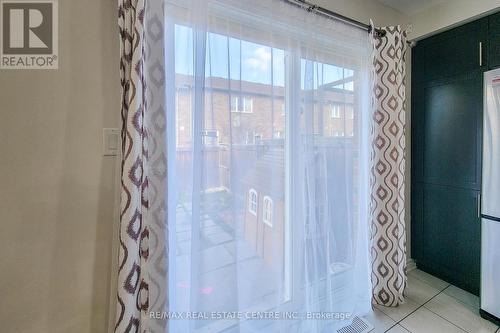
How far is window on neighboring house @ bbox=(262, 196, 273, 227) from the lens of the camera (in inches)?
53.1

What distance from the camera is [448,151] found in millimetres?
2047

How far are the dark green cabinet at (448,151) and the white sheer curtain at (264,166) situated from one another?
928 millimetres

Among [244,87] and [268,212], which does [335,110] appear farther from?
[268,212]

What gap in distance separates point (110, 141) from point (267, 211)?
0.91m

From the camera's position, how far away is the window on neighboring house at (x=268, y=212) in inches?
53.1

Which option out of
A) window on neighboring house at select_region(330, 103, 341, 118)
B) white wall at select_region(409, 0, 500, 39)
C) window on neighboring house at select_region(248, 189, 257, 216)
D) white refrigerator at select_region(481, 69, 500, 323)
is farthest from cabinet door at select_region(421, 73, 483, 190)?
window on neighboring house at select_region(248, 189, 257, 216)

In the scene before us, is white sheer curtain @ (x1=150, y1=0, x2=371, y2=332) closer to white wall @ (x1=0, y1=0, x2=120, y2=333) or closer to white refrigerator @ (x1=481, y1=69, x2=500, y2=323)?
white wall @ (x1=0, y1=0, x2=120, y2=333)

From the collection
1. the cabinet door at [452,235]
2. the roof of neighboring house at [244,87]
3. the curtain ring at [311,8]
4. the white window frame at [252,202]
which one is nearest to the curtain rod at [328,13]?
the curtain ring at [311,8]

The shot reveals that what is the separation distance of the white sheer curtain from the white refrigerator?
791mm

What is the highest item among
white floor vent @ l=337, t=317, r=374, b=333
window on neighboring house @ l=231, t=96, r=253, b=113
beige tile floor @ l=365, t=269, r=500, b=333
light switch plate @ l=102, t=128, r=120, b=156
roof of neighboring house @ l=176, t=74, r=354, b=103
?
roof of neighboring house @ l=176, t=74, r=354, b=103

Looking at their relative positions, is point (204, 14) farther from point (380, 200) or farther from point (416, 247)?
point (416, 247)

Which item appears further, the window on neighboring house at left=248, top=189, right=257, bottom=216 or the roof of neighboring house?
the window on neighboring house at left=248, top=189, right=257, bottom=216

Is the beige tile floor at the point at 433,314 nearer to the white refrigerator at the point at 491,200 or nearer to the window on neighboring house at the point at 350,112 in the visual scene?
the white refrigerator at the point at 491,200

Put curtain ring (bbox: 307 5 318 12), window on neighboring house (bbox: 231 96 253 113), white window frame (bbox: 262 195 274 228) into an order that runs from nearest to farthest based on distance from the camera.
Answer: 1. window on neighboring house (bbox: 231 96 253 113)
2. white window frame (bbox: 262 195 274 228)
3. curtain ring (bbox: 307 5 318 12)
